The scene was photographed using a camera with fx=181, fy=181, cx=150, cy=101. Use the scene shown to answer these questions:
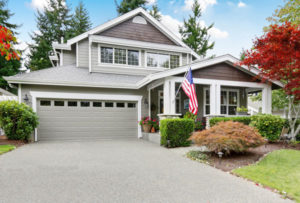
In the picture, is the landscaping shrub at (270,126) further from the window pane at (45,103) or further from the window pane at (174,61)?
the window pane at (45,103)

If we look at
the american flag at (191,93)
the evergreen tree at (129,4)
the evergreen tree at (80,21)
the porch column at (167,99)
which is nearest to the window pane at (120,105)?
the porch column at (167,99)

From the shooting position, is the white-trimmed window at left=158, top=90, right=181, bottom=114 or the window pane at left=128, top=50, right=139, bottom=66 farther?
the window pane at left=128, top=50, right=139, bottom=66

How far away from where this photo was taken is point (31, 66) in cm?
2417

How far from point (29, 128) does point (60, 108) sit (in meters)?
1.70

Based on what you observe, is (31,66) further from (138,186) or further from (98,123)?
(138,186)

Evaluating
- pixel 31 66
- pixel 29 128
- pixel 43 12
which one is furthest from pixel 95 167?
pixel 43 12

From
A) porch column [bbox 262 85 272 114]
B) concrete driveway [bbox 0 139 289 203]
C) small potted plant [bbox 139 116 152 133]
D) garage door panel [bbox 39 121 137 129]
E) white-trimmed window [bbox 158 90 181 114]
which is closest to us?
concrete driveway [bbox 0 139 289 203]

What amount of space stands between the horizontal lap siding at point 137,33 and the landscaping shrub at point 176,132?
7249mm

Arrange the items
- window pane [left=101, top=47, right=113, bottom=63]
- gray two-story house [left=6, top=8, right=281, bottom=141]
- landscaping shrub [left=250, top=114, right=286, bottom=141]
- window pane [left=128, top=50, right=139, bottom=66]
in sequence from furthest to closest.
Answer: window pane [left=128, top=50, right=139, bottom=66] < window pane [left=101, top=47, right=113, bottom=63] < gray two-story house [left=6, top=8, right=281, bottom=141] < landscaping shrub [left=250, top=114, right=286, bottom=141]

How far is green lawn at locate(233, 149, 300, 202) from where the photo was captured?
11.4 ft

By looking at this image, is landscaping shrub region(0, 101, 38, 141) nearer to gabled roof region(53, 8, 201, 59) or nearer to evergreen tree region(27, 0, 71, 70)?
gabled roof region(53, 8, 201, 59)

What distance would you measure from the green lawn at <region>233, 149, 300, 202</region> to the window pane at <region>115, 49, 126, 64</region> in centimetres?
949

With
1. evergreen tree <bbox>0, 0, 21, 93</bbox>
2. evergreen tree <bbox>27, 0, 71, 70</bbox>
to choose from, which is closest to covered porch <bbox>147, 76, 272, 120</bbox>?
evergreen tree <bbox>0, 0, 21, 93</bbox>

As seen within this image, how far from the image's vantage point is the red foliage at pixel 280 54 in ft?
23.3
